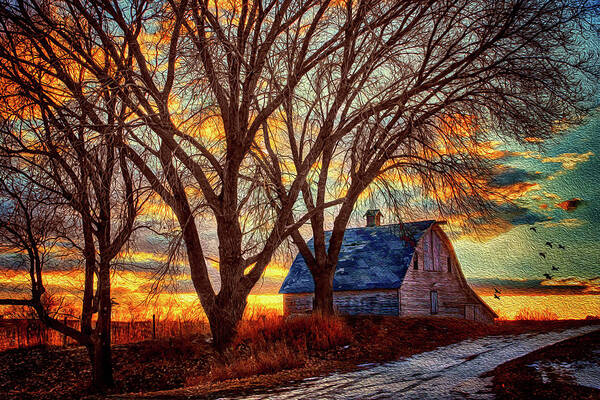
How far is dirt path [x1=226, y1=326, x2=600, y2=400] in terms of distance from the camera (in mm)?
6844

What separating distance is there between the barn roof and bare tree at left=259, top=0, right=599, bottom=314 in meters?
6.70

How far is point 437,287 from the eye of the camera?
22.8 m

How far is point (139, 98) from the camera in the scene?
32.4 ft

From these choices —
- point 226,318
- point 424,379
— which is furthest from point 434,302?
point 424,379

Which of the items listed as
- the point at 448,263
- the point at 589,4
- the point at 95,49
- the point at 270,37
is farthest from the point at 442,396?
the point at 448,263

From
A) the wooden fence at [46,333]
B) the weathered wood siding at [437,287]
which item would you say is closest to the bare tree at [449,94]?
the wooden fence at [46,333]

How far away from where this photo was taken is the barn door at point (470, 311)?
23.9 m

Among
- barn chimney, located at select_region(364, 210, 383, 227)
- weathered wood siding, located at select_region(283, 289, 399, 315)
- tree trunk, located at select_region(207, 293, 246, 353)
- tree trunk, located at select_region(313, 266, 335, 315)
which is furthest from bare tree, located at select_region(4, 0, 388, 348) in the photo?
barn chimney, located at select_region(364, 210, 383, 227)

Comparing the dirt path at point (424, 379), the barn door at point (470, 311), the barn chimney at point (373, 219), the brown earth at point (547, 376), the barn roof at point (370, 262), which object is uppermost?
the barn chimney at point (373, 219)

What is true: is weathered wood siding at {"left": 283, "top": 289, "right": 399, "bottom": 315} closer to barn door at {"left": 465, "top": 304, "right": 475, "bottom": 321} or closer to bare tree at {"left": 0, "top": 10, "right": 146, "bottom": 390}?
barn door at {"left": 465, "top": 304, "right": 475, "bottom": 321}

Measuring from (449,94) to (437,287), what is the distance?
40.9 feet

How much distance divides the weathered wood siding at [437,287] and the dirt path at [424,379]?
8779 mm

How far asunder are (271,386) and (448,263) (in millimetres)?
17882

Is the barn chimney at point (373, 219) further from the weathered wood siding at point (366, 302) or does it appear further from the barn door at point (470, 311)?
the barn door at point (470, 311)
